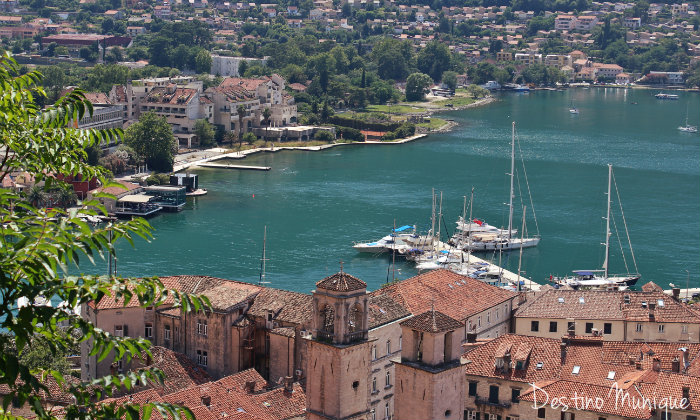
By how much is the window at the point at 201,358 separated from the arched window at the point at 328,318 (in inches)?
276

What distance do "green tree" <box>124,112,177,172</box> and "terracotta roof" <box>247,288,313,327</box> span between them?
3579 centimetres

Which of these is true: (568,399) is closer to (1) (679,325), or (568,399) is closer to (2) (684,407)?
(2) (684,407)

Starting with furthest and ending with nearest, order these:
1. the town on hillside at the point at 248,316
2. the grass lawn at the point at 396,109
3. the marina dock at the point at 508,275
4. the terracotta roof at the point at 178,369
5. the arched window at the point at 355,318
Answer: the grass lawn at the point at 396,109, the marina dock at the point at 508,275, the terracotta roof at the point at 178,369, the arched window at the point at 355,318, the town on hillside at the point at 248,316

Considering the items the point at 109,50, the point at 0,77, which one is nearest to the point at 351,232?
the point at 0,77

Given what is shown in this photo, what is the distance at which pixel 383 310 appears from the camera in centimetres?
2277

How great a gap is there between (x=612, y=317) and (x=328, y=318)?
10.6 metres

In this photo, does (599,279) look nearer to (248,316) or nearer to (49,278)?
(248,316)

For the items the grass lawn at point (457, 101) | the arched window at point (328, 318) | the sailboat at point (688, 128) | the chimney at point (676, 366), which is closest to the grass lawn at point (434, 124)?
the grass lawn at point (457, 101)

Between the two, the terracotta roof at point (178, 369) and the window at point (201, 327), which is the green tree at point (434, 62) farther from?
the terracotta roof at point (178, 369)

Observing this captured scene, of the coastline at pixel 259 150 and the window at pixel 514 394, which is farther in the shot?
the coastline at pixel 259 150

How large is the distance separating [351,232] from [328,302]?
94.9 feet

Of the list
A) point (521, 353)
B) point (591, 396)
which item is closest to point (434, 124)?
point (521, 353)

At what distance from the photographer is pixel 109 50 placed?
4178 inches

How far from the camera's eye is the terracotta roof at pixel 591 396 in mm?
18812
